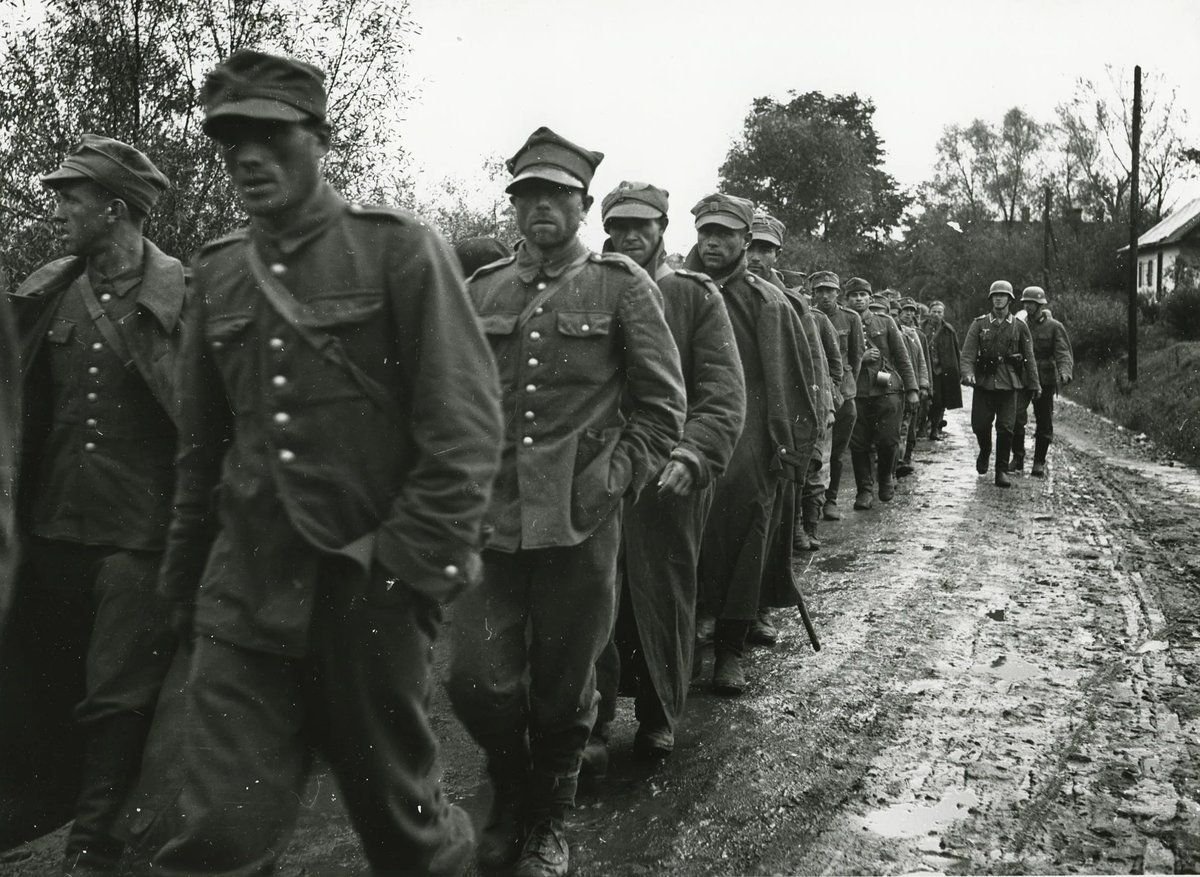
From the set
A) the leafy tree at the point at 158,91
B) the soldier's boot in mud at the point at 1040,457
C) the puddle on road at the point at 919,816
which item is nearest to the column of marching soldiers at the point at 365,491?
the puddle on road at the point at 919,816

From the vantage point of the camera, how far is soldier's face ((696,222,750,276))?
6668 millimetres

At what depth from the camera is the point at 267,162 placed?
3.04 m

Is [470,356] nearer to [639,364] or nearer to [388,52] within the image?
[639,364]

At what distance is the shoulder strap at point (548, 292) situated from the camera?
442 centimetres

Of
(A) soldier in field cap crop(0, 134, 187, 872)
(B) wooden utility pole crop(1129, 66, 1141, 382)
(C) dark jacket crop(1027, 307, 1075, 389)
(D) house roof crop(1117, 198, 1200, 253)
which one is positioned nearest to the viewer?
(A) soldier in field cap crop(0, 134, 187, 872)

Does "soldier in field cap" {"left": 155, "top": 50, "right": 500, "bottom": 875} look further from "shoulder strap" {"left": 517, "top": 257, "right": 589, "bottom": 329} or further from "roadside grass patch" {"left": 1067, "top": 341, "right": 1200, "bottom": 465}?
"roadside grass patch" {"left": 1067, "top": 341, "right": 1200, "bottom": 465}

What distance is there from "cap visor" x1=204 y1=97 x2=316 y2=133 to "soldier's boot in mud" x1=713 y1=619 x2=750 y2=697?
3.99 m

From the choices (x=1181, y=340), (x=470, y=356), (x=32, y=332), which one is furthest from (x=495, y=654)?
(x=1181, y=340)

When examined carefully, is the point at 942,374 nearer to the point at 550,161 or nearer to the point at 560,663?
the point at 550,161

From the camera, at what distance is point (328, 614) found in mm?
2977

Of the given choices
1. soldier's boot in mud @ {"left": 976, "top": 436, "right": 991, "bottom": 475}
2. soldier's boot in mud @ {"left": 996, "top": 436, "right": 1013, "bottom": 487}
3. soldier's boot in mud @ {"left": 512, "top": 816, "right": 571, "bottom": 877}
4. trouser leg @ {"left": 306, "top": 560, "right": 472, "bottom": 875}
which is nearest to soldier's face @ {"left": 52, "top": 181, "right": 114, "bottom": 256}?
trouser leg @ {"left": 306, "top": 560, "right": 472, "bottom": 875}

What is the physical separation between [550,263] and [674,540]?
1514 millimetres

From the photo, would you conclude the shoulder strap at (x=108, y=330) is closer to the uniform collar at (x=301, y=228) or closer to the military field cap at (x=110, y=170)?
the military field cap at (x=110, y=170)

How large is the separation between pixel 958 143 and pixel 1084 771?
86.7m
